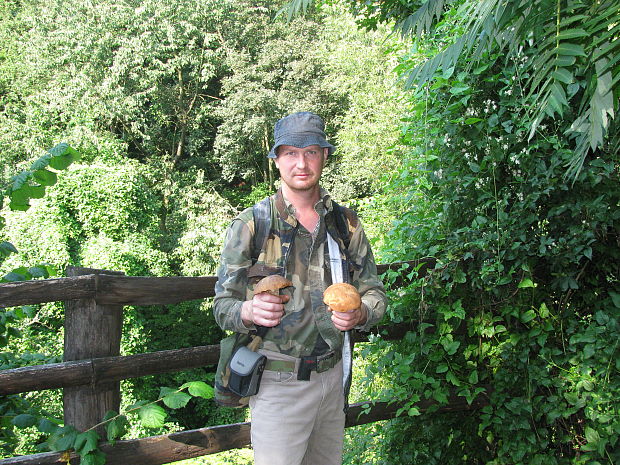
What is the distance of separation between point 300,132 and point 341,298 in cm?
65

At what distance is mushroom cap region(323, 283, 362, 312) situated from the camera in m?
1.91

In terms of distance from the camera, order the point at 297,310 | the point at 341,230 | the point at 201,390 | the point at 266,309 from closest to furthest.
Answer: the point at 266,309 < the point at 297,310 < the point at 341,230 < the point at 201,390

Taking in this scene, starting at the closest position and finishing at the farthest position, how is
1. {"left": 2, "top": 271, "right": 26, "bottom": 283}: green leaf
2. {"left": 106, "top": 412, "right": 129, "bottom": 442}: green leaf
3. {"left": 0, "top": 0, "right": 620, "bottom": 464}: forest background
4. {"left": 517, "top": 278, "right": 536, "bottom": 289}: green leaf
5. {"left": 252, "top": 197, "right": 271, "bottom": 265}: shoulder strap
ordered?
{"left": 0, "top": 0, "right": 620, "bottom": 464}: forest background
{"left": 252, "top": 197, "right": 271, "bottom": 265}: shoulder strap
{"left": 106, "top": 412, "right": 129, "bottom": 442}: green leaf
{"left": 2, "top": 271, "right": 26, "bottom": 283}: green leaf
{"left": 517, "top": 278, "right": 536, "bottom": 289}: green leaf

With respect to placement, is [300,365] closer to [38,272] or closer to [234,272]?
[234,272]

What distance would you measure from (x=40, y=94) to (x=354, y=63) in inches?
397

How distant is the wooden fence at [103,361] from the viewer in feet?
7.92

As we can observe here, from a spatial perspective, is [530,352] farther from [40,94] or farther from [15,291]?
[40,94]

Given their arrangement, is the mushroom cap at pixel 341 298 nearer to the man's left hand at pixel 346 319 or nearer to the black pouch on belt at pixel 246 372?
the man's left hand at pixel 346 319

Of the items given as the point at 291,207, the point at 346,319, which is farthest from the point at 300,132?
the point at 346,319

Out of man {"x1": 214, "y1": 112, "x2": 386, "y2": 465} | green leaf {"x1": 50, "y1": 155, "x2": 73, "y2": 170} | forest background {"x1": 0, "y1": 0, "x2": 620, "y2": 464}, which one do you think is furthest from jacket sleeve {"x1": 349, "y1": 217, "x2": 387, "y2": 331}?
green leaf {"x1": 50, "y1": 155, "x2": 73, "y2": 170}

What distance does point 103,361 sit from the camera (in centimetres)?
254

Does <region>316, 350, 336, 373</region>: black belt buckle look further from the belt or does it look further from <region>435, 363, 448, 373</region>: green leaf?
<region>435, 363, 448, 373</region>: green leaf

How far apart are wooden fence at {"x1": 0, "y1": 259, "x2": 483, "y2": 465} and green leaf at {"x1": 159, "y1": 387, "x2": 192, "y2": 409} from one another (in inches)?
9.1

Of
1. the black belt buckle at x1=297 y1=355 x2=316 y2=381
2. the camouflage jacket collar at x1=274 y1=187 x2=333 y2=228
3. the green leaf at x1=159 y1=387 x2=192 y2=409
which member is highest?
the camouflage jacket collar at x1=274 y1=187 x2=333 y2=228
